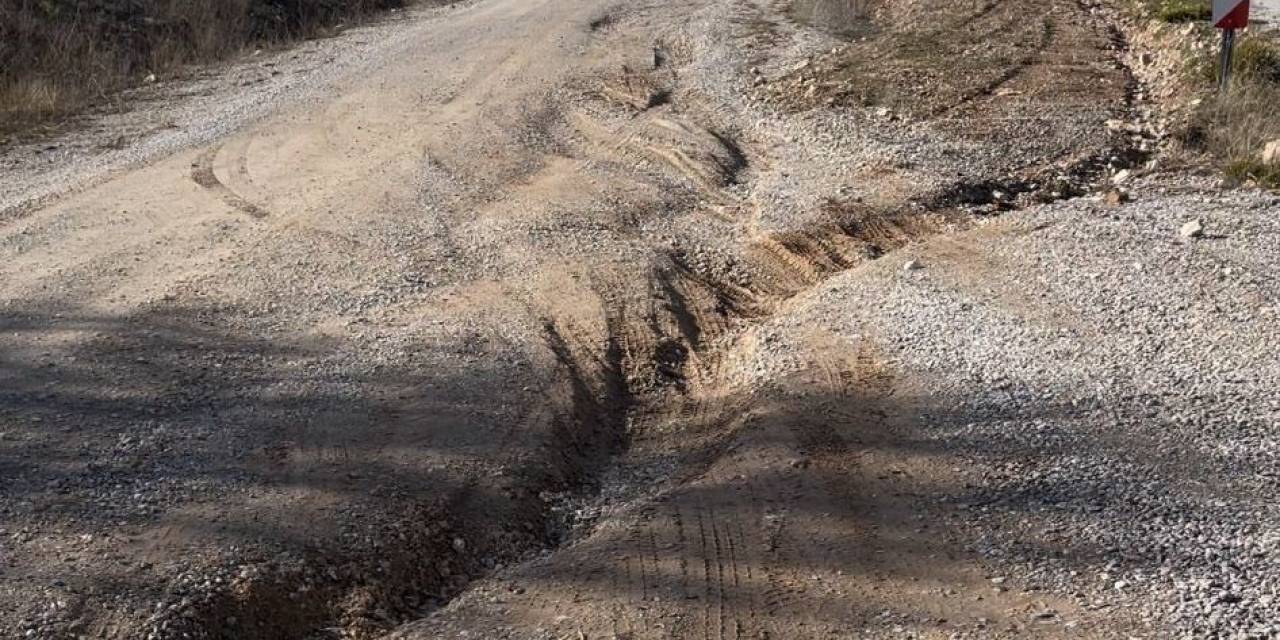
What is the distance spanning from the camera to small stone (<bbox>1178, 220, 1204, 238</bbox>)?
284 inches

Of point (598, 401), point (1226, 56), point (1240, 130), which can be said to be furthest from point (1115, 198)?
point (598, 401)

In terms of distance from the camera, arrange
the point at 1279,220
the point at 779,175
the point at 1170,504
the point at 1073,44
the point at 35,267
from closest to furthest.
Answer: the point at 1170,504 → the point at 35,267 → the point at 1279,220 → the point at 779,175 → the point at 1073,44

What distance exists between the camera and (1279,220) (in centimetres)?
748

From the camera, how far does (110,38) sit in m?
14.0

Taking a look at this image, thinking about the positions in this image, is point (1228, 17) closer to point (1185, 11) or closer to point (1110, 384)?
point (1185, 11)

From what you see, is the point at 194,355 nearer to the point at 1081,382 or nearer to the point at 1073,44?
the point at 1081,382

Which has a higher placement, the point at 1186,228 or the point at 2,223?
the point at 2,223

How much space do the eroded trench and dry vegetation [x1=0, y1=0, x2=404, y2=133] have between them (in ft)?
18.4

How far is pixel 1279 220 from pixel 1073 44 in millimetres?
5223

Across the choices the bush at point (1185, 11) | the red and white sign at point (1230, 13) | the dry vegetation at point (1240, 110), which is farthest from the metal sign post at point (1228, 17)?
the bush at point (1185, 11)

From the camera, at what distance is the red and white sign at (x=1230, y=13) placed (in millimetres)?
9031

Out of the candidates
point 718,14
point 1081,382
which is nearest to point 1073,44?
point 718,14

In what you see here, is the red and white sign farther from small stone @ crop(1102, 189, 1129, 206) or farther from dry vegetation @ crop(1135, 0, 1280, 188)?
small stone @ crop(1102, 189, 1129, 206)

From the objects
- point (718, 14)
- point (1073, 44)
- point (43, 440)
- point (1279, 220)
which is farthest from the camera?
point (718, 14)
